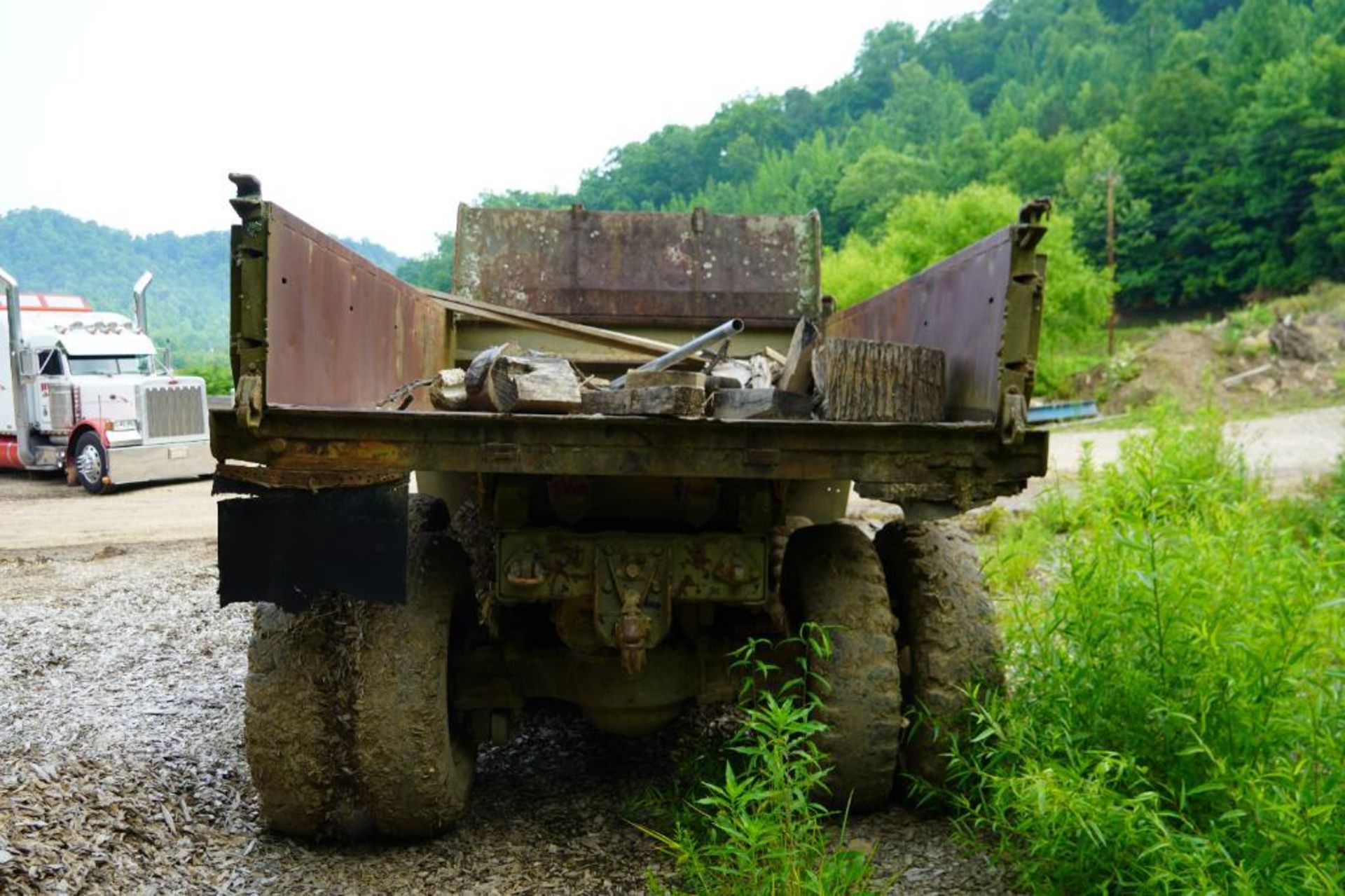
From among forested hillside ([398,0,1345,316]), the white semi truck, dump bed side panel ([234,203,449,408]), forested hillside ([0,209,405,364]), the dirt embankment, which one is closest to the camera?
dump bed side panel ([234,203,449,408])

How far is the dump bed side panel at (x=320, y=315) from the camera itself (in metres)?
2.77

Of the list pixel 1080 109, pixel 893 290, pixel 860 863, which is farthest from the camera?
pixel 1080 109

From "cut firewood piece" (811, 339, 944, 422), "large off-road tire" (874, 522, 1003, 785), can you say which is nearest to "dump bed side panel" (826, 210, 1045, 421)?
"cut firewood piece" (811, 339, 944, 422)

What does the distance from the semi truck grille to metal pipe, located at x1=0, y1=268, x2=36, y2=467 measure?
5.81 ft

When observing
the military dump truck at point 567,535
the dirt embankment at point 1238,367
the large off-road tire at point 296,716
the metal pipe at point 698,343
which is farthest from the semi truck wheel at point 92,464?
the dirt embankment at point 1238,367

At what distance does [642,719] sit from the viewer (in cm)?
369

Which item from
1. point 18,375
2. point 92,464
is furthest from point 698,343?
point 18,375

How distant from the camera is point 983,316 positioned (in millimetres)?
3330

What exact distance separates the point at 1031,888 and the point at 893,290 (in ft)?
7.65

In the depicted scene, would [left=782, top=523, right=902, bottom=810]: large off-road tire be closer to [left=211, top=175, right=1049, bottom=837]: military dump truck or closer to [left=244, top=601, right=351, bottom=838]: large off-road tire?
[left=211, top=175, right=1049, bottom=837]: military dump truck

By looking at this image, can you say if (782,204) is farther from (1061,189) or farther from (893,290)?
(893,290)

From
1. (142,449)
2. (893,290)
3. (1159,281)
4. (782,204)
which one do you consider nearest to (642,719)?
(893,290)

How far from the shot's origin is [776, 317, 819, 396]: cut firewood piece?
361cm

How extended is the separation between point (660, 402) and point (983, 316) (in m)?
1.09
